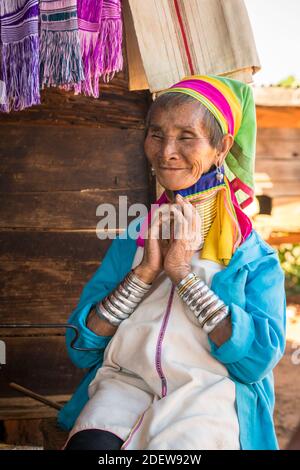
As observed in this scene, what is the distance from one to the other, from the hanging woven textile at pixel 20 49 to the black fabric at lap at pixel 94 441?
4.67 feet

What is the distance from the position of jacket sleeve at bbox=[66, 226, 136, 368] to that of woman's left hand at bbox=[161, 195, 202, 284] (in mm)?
272

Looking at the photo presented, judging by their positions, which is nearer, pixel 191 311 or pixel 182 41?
pixel 191 311

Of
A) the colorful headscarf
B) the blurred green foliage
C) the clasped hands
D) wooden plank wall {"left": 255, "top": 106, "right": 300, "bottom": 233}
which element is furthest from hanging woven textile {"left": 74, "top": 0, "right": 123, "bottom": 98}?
the blurred green foliage

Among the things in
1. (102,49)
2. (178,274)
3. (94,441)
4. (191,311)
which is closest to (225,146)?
(178,274)

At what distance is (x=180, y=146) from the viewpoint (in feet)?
7.07

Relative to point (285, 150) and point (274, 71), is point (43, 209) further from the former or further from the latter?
point (274, 71)

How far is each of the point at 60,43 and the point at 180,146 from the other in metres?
0.83

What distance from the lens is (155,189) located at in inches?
134

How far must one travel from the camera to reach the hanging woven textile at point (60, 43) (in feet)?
8.50

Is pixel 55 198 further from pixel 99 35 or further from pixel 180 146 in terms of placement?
pixel 180 146

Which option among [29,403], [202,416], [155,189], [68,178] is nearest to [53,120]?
[68,178]

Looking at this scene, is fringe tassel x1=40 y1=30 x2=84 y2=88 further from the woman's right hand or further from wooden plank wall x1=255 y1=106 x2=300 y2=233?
wooden plank wall x1=255 y1=106 x2=300 y2=233

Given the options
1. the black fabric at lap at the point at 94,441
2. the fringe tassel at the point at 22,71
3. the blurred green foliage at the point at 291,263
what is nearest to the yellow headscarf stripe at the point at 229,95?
the fringe tassel at the point at 22,71

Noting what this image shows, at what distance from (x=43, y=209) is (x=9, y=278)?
0.44 meters
